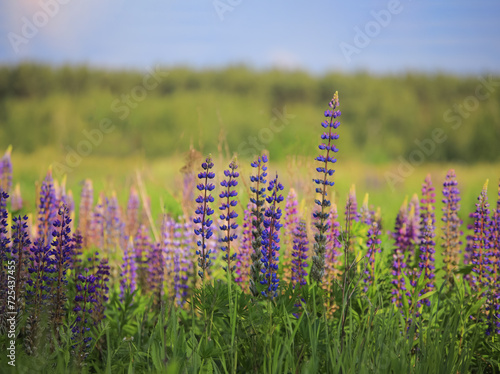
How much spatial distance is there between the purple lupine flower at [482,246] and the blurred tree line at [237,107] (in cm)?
1935

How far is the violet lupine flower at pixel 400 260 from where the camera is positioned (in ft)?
12.3

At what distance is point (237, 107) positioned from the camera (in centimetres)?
3522

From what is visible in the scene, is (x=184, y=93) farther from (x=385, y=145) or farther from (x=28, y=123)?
(x=385, y=145)

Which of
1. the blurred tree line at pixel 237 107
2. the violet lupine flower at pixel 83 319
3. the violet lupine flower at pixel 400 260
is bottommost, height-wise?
the violet lupine flower at pixel 83 319

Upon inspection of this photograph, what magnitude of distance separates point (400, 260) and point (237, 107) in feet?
105

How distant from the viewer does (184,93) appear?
36719 mm

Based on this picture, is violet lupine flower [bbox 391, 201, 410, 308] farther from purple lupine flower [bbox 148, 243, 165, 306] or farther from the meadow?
purple lupine flower [bbox 148, 243, 165, 306]

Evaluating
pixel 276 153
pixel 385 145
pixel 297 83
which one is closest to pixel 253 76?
pixel 297 83

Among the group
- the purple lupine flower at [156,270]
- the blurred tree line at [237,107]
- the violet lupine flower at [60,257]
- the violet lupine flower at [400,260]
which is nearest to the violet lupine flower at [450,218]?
the violet lupine flower at [400,260]

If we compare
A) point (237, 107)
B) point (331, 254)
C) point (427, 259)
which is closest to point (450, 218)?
point (427, 259)

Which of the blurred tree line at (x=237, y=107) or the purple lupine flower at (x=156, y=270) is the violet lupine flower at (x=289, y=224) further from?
the blurred tree line at (x=237, y=107)

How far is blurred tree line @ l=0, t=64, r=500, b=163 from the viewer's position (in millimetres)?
28266

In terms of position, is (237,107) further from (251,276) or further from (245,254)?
(251,276)

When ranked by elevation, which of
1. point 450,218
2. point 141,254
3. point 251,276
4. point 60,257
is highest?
point 450,218
